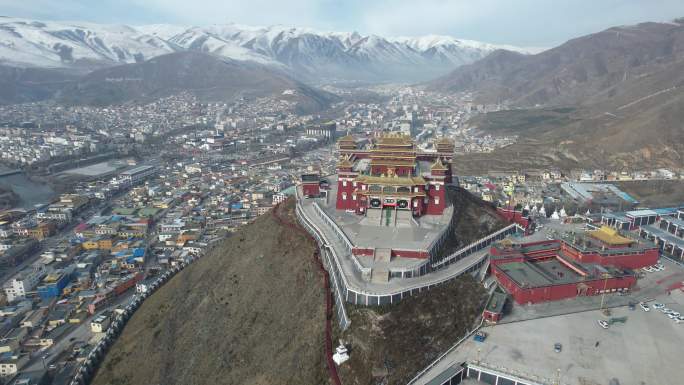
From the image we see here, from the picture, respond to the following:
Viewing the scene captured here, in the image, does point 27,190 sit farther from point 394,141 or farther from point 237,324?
point 394,141

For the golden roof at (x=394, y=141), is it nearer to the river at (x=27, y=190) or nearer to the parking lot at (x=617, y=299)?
the parking lot at (x=617, y=299)

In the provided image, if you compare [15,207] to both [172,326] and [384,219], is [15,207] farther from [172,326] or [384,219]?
[384,219]

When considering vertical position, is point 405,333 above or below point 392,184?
below

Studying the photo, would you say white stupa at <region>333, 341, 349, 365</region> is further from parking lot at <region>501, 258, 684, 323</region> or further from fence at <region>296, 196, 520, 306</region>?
parking lot at <region>501, 258, 684, 323</region>

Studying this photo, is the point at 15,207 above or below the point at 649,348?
below

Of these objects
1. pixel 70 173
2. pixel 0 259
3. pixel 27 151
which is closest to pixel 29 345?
pixel 0 259

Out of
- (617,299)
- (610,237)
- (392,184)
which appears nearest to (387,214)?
(392,184)
